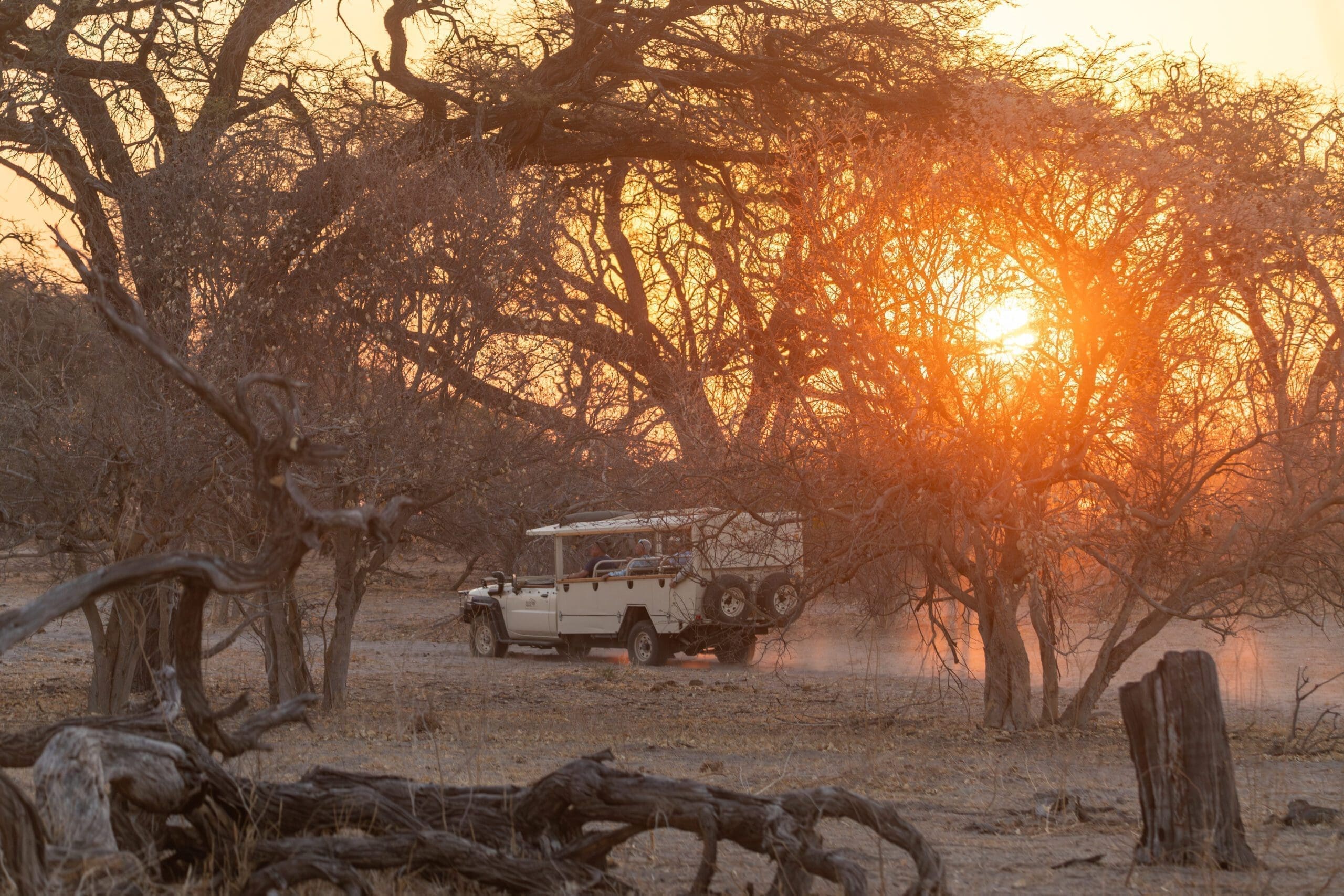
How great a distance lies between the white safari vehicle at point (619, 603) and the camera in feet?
65.1

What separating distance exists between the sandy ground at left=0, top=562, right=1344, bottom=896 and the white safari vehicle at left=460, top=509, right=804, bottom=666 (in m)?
0.58

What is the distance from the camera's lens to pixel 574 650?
80.7ft

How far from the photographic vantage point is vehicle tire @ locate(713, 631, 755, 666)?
71.5 feet

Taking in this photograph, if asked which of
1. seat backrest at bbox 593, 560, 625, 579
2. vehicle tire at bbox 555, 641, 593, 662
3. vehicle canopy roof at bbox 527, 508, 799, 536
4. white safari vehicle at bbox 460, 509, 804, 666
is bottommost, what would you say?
vehicle tire at bbox 555, 641, 593, 662

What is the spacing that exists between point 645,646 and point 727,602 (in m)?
→ 2.67

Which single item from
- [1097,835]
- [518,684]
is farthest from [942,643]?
[1097,835]

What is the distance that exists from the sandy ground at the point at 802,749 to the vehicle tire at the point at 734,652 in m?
0.32

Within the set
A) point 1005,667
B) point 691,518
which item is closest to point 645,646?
point 691,518

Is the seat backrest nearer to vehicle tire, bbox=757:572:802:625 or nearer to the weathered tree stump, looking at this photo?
vehicle tire, bbox=757:572:802:625

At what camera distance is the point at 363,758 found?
10672 millimetres

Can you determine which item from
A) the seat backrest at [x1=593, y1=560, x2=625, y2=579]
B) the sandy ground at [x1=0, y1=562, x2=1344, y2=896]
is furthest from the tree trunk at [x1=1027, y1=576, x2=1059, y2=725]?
the seat backrest at [x1=593, y1=560, x2=625, y2=579]

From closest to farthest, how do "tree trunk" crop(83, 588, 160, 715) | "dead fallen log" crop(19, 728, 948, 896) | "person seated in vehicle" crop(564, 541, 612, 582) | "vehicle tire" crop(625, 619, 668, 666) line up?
"dead fallen log" crop(19, 728, 948, 896) → "tree trunk" crop(83, 588, 160, 715) → "vehicle tire" crop(625, 619, 668, 666) → "person seated in vehicle" crop(564, 541, 612, 582)

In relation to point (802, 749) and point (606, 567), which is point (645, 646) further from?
point (802, 749)

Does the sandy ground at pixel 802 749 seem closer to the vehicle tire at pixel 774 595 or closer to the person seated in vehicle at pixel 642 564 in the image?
the vehicle tire at pixel 774 595
